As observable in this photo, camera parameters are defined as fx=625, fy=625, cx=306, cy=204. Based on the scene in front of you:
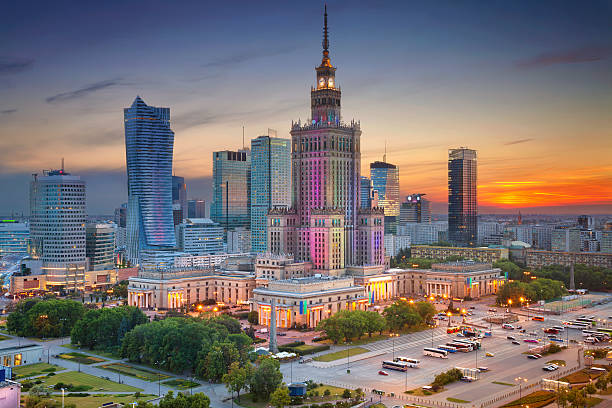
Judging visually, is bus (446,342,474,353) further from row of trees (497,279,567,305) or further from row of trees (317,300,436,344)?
row of trees (497,279,567,305)

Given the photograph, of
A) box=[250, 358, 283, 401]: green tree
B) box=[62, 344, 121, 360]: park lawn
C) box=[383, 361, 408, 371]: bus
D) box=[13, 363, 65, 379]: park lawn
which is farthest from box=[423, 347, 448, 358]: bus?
box=[13, 363, 65, 379]: park lawn

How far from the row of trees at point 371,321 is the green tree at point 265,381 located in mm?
40877

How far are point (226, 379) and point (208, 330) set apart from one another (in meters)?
20.5

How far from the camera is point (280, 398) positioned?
89438 millimetres

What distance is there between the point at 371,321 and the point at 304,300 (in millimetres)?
21350

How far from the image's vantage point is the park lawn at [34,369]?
111 metres

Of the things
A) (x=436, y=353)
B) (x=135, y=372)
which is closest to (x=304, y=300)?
(x=436, y=353)

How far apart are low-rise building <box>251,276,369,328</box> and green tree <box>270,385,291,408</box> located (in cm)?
6466

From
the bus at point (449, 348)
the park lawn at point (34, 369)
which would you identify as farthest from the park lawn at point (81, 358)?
the bus at point (449, 348)

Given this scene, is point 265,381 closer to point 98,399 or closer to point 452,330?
point 98,399

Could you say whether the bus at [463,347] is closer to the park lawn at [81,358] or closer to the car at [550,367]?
the car at [550,367]

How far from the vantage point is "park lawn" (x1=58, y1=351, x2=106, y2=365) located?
122250 millimetres

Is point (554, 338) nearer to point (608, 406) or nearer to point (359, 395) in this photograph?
point (608, 406)

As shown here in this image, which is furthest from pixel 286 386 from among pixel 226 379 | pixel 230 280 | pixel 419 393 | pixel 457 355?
pixel 230 280
